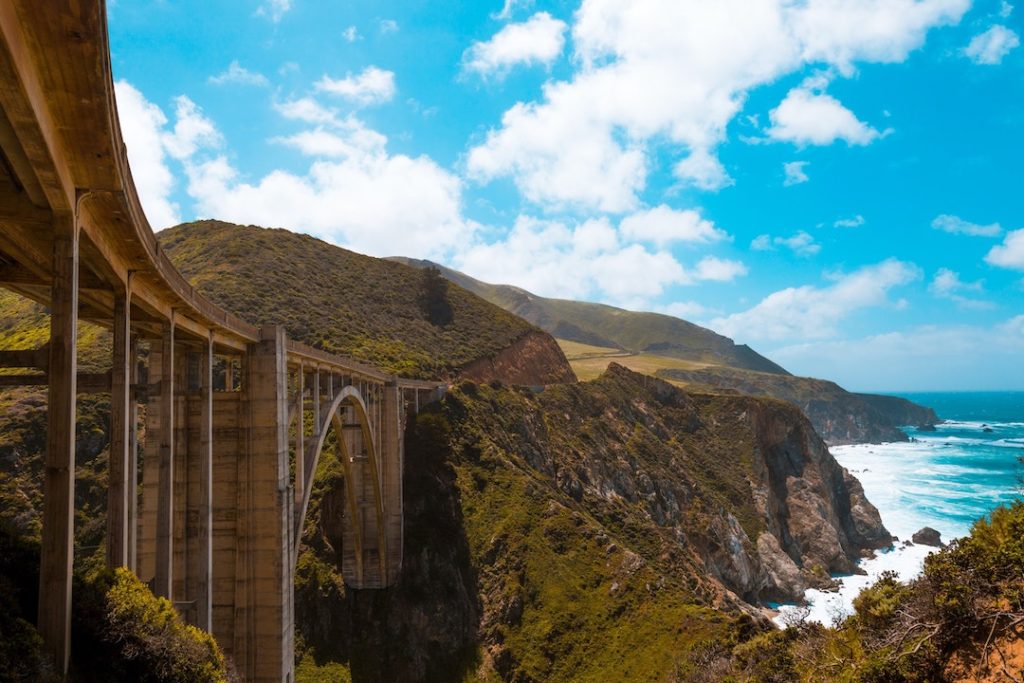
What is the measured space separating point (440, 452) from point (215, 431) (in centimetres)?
2442

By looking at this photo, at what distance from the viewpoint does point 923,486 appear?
9131 cm

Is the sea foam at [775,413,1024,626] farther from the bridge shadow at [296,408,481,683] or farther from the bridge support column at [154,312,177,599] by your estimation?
the bridge support column at [154,312,177,599]

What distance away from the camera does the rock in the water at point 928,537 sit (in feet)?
211

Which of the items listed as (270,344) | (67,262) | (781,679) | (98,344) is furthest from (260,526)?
(98,344)

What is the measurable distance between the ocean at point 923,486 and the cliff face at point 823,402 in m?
6.31

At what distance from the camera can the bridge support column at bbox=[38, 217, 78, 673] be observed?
6.54m

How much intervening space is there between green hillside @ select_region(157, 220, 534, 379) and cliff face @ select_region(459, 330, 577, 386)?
1.14 m

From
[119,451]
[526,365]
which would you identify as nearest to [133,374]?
[119,451]

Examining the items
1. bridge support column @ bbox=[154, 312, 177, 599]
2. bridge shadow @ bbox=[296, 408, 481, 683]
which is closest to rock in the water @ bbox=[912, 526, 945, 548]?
bridge shadow @ bbox=[296, 408, 481, 683]

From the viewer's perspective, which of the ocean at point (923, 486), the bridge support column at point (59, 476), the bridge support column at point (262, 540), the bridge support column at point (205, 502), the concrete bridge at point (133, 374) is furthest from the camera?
the ocean at point (923, 486)

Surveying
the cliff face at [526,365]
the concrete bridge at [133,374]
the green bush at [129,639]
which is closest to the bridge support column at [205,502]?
the concrete bridge at [133,374]

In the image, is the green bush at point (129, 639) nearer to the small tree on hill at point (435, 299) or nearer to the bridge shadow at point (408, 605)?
the bridge shadow at point (408, 605)

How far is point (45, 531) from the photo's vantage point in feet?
21.9

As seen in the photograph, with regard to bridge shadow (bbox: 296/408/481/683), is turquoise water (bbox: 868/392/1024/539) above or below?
below
